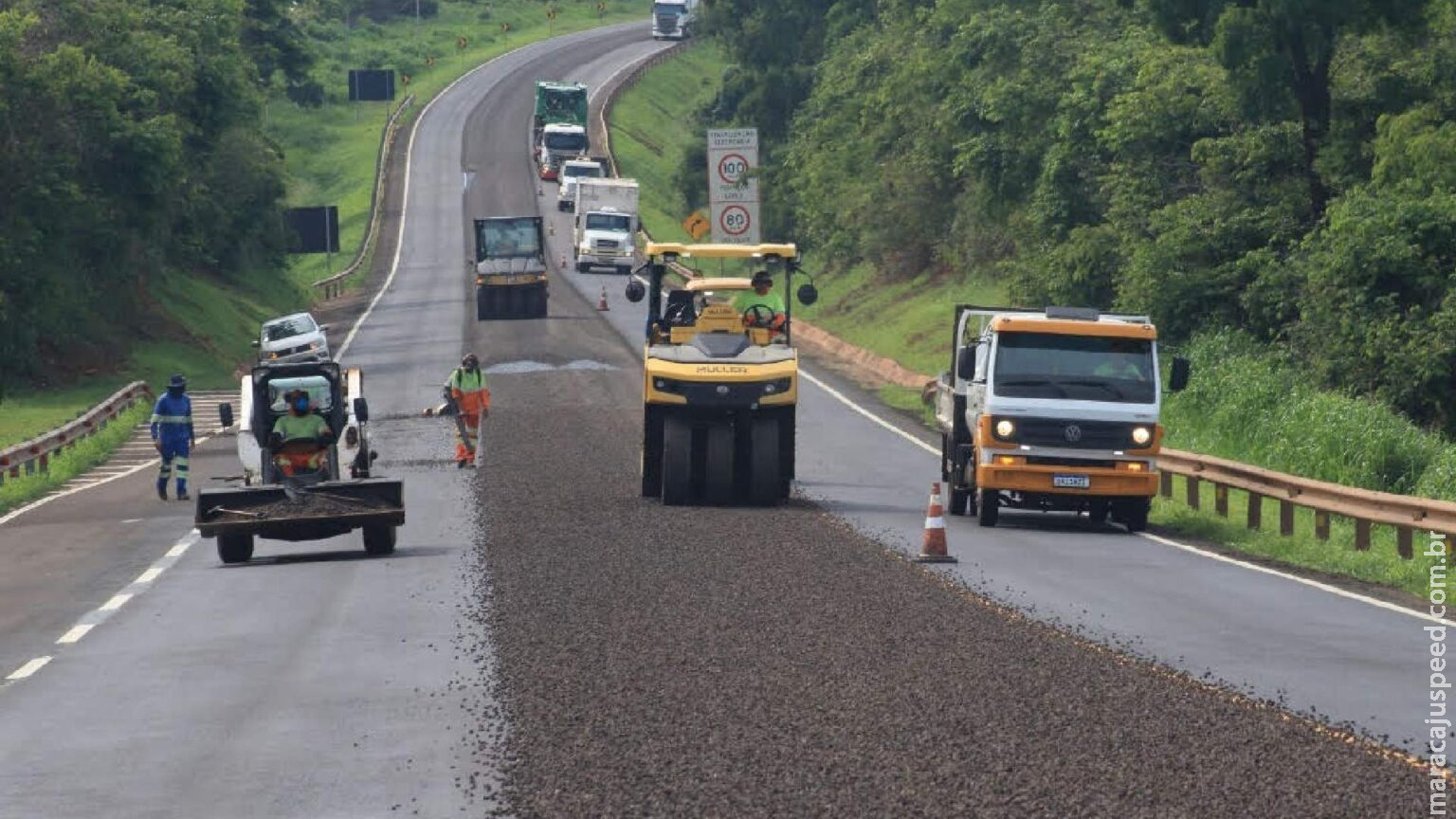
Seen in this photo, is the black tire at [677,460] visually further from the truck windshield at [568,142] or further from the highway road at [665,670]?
the truck windshield at [568,142]

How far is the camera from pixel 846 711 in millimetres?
11789

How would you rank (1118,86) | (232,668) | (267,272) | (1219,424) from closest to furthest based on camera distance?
(232,668), (1219,424), (1118,86), (267,272)

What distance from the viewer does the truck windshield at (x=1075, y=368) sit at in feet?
76.8

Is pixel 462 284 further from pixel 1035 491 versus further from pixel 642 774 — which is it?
pixel 642 774

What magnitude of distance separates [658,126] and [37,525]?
9486 centimetres

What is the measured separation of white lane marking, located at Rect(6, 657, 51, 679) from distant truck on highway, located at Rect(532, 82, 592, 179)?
276ft

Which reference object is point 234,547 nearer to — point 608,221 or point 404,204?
point 608,221

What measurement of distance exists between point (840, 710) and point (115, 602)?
9094 mm

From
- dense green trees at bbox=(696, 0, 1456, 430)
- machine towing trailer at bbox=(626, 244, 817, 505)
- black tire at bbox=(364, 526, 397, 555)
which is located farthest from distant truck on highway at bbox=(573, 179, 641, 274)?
black tire at bbox=(364, 526, 397, 555)

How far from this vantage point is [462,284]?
7494cm

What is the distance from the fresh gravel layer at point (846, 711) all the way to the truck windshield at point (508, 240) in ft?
134

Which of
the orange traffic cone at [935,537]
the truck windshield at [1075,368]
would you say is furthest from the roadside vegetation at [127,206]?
the orange traffic cone at [935,537]

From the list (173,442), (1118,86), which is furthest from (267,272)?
(173,442)

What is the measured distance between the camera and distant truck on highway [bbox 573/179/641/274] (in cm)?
7556
